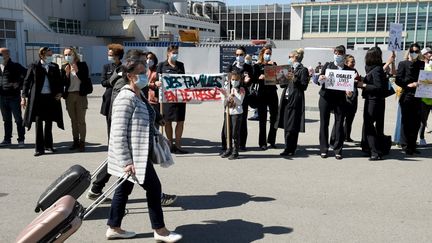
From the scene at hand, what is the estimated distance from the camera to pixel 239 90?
8.63 metres

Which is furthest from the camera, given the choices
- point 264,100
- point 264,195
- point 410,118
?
point 264,100

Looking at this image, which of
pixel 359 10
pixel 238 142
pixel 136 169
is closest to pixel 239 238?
pixel 136 169

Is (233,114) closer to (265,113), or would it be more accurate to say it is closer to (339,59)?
(265,113)

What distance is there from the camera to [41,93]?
8.68m

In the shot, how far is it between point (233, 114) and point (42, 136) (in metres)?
3.78

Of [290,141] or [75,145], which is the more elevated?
[290,141]

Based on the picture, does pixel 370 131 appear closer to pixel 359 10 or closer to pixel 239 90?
pixel 239 90

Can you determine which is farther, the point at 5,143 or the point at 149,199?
the point at 5,143

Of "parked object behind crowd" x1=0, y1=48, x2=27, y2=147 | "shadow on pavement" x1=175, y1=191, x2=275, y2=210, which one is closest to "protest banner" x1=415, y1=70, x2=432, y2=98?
"shadow on pavement" x1=175, y1=191, x2=275, y2=210

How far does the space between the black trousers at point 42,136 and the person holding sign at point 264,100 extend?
428 centimetres

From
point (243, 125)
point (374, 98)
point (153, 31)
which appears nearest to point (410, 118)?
point (374, 98)

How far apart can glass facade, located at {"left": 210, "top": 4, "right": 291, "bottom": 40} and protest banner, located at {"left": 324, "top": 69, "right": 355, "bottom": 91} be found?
78.1m

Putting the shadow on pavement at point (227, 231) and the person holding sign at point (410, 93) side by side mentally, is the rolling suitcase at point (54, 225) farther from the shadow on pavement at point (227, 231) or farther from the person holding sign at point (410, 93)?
the person holding sign at point (410, 93)

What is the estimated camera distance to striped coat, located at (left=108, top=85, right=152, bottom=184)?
4402 millimetres
